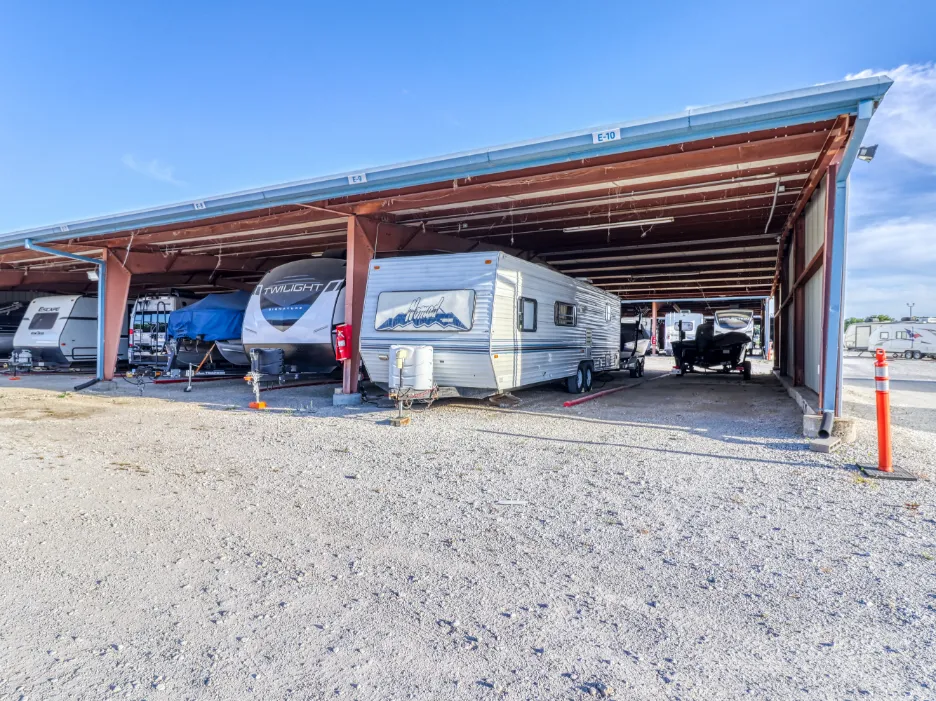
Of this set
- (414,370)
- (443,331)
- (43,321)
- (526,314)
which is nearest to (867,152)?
(526,314)

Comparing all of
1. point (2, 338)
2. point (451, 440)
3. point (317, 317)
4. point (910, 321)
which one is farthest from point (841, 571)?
point (910, 321)

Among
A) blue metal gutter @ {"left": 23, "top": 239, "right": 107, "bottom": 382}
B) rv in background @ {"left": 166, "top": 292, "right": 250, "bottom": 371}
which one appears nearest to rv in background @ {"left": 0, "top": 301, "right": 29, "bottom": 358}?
blue metal gutter @ {"left": 23, "top": 239, "right": 107, "bottom": 382}

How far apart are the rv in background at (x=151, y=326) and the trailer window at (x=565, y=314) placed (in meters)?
12.3

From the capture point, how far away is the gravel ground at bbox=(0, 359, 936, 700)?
95.1 inches

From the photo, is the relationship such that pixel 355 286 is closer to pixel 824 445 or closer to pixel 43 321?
pixel 824 445

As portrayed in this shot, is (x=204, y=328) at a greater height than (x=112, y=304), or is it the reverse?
(x=112, y=304)

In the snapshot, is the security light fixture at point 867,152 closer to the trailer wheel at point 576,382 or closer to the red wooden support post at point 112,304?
the trailer wheel at point 576,382

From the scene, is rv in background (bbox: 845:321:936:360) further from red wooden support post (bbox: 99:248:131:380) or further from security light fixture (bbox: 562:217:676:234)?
red wooden support post (bbox: 99:248:131:380)

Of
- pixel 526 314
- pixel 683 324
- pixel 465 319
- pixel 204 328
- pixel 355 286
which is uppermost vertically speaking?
pixel 355 286

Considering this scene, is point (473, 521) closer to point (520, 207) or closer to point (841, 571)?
point (841, 571)

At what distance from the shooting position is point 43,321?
1970 centimetres

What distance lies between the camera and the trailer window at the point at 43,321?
64.1 feet

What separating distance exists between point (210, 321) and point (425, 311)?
8.55 meters

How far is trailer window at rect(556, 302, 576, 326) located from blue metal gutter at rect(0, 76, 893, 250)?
3724 millimetres
